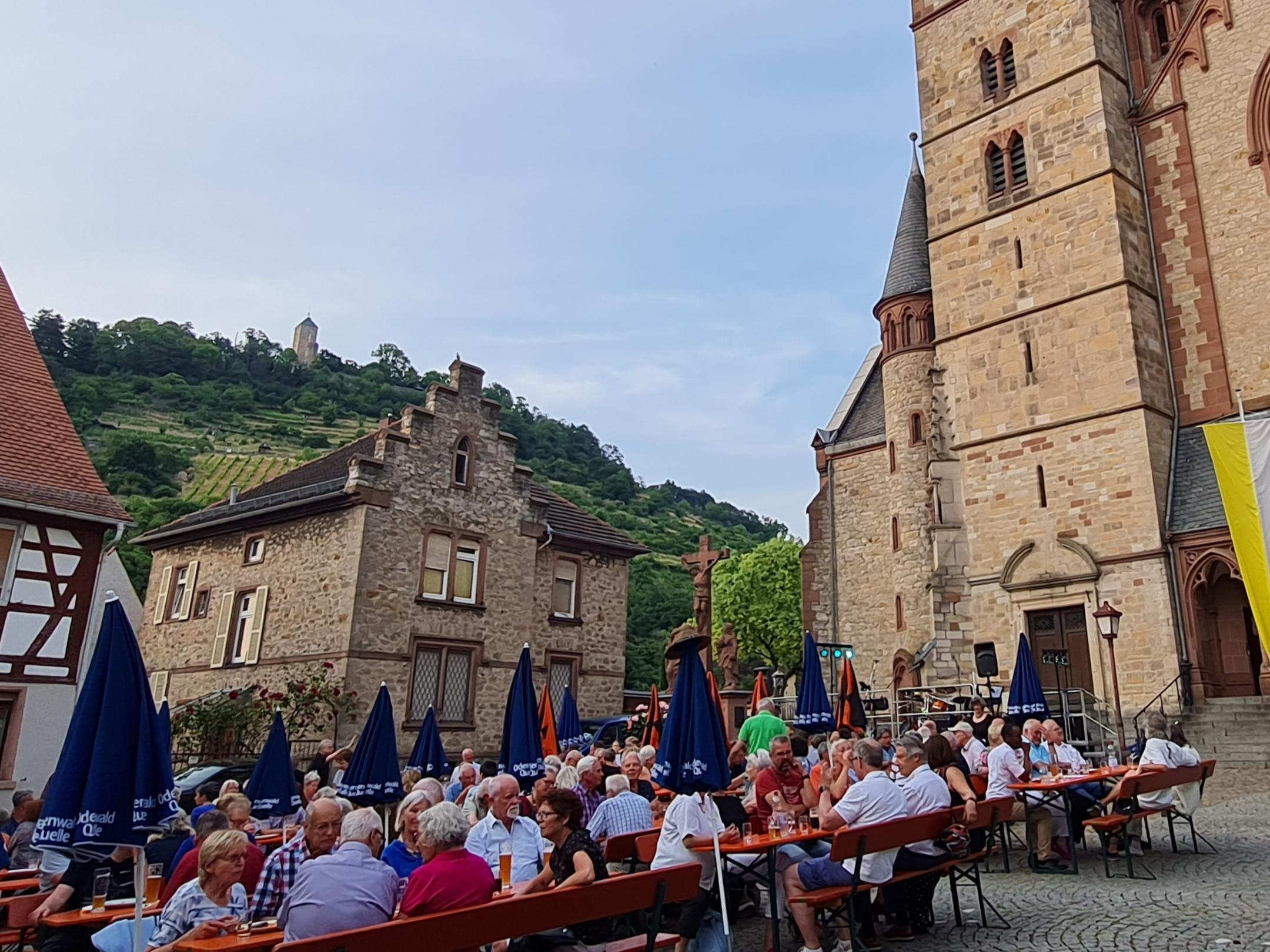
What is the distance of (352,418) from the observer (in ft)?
295

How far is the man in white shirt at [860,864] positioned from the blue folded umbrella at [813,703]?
21.5 ft

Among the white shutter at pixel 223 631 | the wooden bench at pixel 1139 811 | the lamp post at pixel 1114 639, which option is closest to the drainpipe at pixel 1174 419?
the lamp post at pixel 1114 639

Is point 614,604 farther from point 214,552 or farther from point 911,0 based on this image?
point 911,0

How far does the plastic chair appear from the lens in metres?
5.36

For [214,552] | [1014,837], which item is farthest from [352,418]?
[1014,837]

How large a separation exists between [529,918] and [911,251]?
26.9 m

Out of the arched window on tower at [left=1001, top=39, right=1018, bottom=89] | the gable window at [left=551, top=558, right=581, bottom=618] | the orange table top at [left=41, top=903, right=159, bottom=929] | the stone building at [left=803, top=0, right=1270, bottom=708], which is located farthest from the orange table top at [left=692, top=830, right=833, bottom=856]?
the arched window on tower at [left=1001, top=39, right=1018, bottom=89]

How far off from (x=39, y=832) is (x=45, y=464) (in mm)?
13783

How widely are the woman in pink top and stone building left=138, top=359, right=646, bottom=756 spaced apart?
54.0 feet

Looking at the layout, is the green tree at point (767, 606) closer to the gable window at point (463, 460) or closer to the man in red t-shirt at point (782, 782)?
the gable window at point (463, 460)

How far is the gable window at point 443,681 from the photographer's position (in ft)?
71.8

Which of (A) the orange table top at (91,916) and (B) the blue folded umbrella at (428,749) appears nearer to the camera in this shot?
(A) the orange table top at (91,916)

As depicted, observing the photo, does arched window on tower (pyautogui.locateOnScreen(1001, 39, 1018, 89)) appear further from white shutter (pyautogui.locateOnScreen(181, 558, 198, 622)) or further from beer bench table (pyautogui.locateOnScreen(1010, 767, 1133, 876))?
white shutter (pyautogui.locateOnScreen(181, 558, 198, 622))

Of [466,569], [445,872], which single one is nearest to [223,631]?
[466,569]
